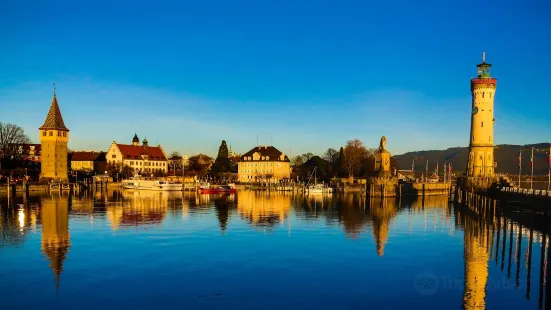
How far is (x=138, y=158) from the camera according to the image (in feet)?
559

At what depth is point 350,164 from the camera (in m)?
141

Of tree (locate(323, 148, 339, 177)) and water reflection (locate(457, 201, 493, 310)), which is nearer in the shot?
water reflection (locate(457, 201, 493, 310))

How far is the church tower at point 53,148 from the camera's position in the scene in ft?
378

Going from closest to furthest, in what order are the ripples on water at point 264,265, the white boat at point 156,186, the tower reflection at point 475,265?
the ripples on water at point 264,265
the tower reflection at point 475,265
the white boat at point 156,186

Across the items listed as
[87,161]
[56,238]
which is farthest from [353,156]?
[56,238]

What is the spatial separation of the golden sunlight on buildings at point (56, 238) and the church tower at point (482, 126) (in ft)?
188

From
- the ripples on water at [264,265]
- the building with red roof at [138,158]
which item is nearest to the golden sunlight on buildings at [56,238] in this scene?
the ripples on water at [264,265]

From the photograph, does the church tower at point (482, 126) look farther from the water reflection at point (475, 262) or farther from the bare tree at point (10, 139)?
the bare tree at point (10, 139)

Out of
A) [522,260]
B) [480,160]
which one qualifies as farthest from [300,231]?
[480,160]

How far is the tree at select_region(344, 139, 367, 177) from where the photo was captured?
14194 centimetres

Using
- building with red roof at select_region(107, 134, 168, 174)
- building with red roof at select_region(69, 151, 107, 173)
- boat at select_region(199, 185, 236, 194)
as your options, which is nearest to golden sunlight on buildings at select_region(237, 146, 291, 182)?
building with red roof at select_region(107, 134, 168, 174)

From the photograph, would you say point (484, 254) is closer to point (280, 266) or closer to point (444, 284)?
point (444, 284)

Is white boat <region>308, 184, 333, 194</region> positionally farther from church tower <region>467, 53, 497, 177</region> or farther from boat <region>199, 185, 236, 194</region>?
church tower <region>467, 53, 497, 177</region>

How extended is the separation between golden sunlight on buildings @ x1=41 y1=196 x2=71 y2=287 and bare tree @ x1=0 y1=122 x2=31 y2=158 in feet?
212
